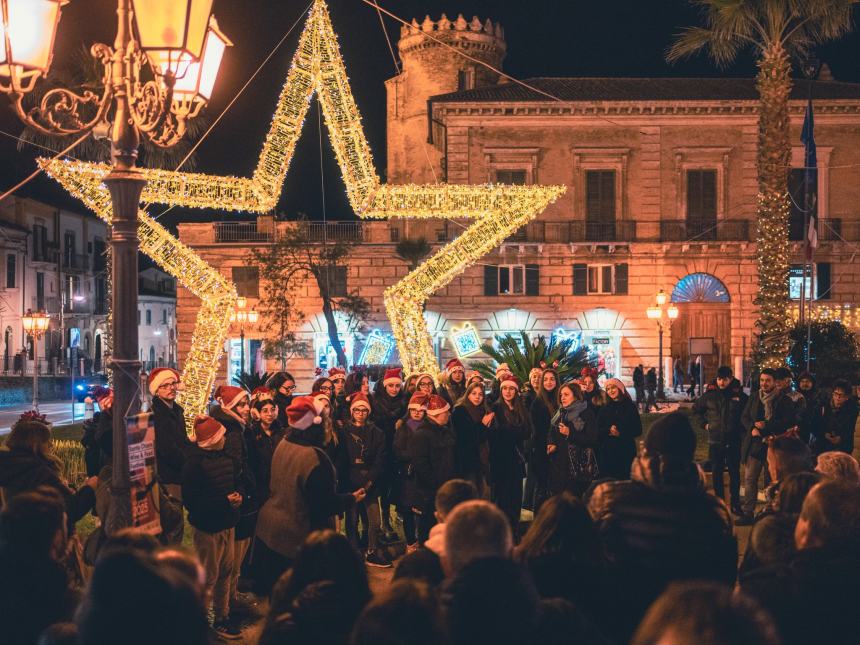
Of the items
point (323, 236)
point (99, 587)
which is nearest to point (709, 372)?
point (323, 236)

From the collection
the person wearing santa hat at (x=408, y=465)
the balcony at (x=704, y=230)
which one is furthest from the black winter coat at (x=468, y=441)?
the balcony at (x=704, y=230)

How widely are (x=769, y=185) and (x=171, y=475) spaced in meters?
15.2

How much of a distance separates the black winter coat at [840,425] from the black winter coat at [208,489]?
24.3 feet

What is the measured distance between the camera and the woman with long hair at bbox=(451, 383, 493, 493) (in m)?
9.89

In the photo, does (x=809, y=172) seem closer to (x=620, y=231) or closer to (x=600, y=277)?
(x=620, y=231)

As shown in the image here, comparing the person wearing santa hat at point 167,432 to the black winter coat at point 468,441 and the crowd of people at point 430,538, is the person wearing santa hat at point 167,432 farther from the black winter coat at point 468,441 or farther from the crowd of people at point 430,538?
the black winter coat at point 468,441

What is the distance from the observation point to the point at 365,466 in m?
9.37

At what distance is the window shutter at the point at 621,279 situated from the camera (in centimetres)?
4025

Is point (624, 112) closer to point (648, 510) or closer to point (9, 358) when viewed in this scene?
point (9, 358)

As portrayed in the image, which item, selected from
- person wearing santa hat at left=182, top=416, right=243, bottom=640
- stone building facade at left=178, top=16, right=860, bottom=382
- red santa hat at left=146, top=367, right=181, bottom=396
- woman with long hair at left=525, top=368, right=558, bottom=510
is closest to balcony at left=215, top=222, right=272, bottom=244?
stone building facade at left=178, top=16, right=860, bottom=382

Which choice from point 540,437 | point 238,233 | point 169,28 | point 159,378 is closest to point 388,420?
point 540,437

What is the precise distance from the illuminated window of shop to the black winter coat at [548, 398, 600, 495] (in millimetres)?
30508

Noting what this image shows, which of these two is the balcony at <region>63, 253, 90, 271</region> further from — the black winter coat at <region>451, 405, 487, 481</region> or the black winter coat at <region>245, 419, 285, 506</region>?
the black winter coat at <region>245, 419, 285, 506</region>

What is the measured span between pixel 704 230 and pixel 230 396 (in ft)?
114
